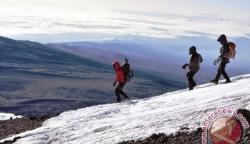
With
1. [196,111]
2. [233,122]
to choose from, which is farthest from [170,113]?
[233,122]

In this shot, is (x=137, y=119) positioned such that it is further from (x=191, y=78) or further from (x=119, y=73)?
(x=119, y=73)

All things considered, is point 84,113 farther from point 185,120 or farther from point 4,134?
point 185,120

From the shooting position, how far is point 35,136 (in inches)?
968

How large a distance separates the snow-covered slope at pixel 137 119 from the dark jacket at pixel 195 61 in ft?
6.68

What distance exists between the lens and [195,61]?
3064 centimetres

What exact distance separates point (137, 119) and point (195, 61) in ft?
26.6

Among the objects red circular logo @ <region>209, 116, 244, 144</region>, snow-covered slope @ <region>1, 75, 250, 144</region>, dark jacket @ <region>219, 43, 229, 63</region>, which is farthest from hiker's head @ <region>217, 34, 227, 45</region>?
red circular logo @ <region>209, 116, 244, 144</region>

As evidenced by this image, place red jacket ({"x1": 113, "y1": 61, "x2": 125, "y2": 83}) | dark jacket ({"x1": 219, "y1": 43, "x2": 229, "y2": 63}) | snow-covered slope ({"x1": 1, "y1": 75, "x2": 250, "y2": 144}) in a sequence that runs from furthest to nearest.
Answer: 1. red jacket ({"x1": 113, "y1": 61, "x2": 125, "y2": 83})
2. dark jacket ({"x1": 219, "y1": 43, "x2": 229, "y2": 63})
3. snow-covered slope ({"x1": 1, "y1": 75, "x2": 250, "y2": 144})

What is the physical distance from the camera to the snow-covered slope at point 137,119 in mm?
20891

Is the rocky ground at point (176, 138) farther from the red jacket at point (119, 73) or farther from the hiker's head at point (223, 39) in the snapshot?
the red jacket at point (119, 73)

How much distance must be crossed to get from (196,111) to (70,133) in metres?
5.71

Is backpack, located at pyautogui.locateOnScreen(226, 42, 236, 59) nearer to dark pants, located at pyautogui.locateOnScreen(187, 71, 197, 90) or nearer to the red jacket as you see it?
dark pants, located at pyautogui.locateOnScreen(187, 71, 197, 90)

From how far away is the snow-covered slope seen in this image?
20891 mm

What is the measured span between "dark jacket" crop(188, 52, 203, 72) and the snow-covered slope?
6.68ft
